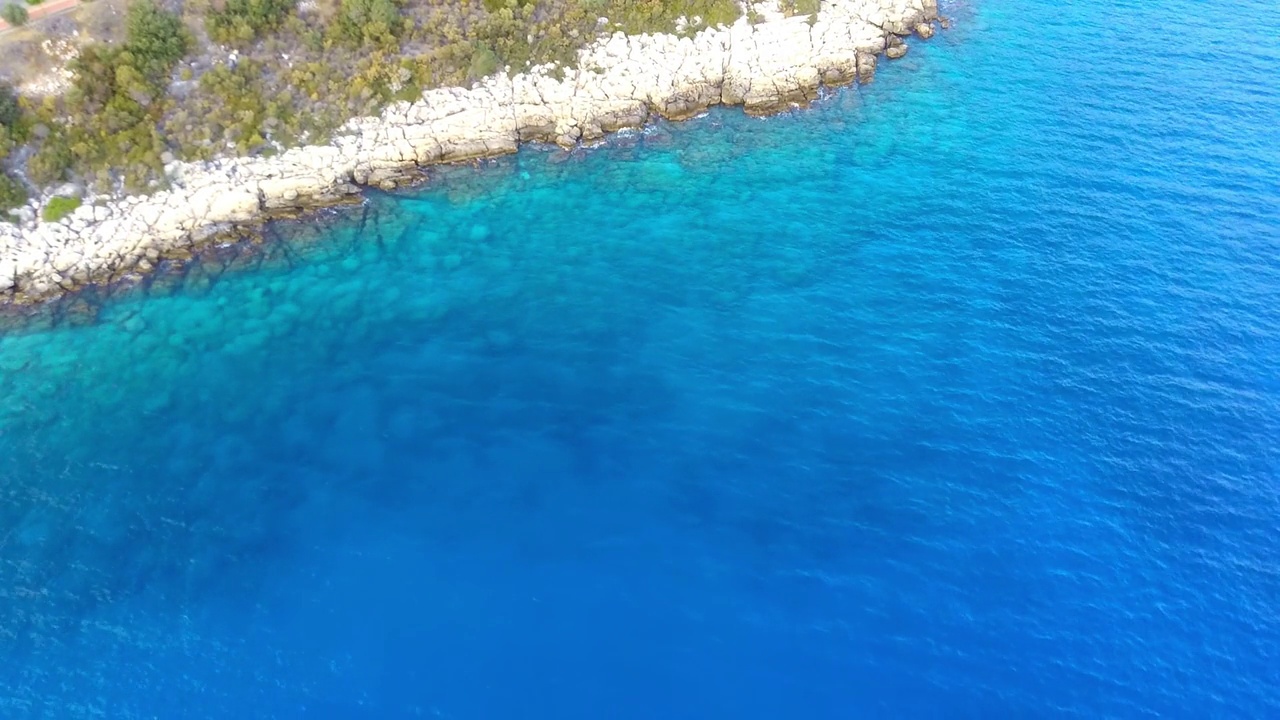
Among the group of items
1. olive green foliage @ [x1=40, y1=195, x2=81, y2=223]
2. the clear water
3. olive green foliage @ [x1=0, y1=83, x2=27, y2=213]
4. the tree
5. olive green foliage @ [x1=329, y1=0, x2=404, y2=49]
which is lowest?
the clear water

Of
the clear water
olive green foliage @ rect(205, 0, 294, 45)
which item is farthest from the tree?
the clear water

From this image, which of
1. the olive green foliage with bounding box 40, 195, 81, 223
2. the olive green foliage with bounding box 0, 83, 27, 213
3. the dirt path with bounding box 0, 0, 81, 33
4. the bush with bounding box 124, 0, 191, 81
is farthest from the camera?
the bush with bounding box 124, 0, 191, 81

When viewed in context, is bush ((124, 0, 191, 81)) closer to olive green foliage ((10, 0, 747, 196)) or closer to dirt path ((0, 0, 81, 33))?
olive green foliage ((10, 0, 747, 196))

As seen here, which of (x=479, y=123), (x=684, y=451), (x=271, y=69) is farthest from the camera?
(x=479, y=123)

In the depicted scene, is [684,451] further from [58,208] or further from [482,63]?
[58,208]

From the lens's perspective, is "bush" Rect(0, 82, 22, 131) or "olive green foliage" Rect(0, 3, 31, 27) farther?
"olive green foliage" Rect(0, 3, 31, 27)

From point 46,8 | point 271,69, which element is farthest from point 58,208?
point 271,69

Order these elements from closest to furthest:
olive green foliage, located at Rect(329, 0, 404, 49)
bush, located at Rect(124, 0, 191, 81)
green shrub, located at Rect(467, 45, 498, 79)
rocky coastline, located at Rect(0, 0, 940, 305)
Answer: rocky coastline, located at Rect(0, 0, 940, 305) → bush, located at Rect(124, 0, 191, 81) → olive green foliage, located at Rect(329, 0, 404, 49) → green shrub, located at Rect(467, 45, 498, 79)
